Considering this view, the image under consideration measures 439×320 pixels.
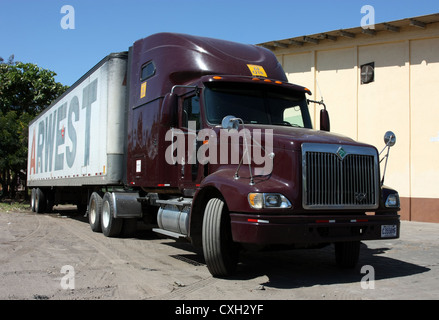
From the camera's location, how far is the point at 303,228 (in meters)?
5.62

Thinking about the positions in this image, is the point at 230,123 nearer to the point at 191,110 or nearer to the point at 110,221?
the point at 191,110

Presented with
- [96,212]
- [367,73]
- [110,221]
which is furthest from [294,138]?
[367,73]

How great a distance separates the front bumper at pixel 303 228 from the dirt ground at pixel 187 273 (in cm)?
61

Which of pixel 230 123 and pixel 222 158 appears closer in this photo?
pixel 230 123

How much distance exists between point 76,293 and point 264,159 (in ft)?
9.24

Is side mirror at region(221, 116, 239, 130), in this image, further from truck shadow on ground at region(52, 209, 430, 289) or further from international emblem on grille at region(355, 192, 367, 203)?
truck shadow on ground at region(52, 209, 430, 289)

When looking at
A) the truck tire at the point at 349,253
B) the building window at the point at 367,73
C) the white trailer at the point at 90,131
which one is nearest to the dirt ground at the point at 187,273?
the truck tire at the point at 349,253

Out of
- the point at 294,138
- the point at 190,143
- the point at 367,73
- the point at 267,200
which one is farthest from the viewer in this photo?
the point at 367,73

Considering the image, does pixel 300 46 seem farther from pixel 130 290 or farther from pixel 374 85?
pixel 130 290

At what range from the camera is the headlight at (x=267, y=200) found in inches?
220

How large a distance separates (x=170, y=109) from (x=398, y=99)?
10746mm

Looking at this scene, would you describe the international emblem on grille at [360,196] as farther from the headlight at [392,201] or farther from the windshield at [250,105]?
the windshield at [250,105]

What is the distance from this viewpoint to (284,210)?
18.5 feet
